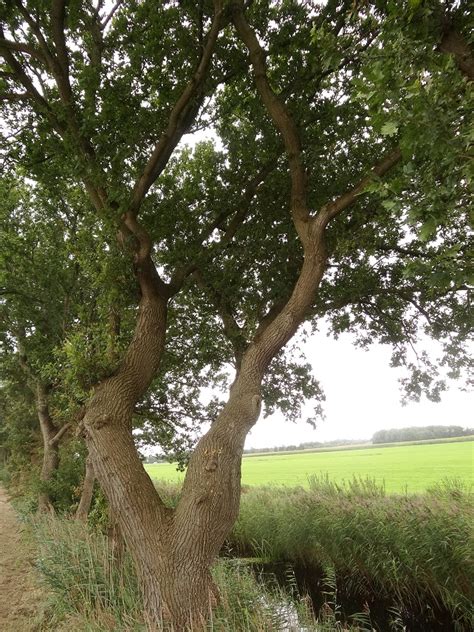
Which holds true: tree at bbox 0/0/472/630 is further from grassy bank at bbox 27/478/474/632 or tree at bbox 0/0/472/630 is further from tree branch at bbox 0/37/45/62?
grassy bank at bbox 27/478/474/632

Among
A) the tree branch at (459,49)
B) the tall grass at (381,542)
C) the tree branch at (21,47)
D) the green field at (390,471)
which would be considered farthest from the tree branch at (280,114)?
the green field at (390,471)

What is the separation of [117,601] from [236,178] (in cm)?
797

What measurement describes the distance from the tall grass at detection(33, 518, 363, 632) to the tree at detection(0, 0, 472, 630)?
0.52 metres

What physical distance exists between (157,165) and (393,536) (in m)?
9.11

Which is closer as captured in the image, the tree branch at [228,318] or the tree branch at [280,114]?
the tree branch at [280,114]

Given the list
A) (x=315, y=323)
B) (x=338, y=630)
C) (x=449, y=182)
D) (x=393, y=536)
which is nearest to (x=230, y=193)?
(x=315, y=323)

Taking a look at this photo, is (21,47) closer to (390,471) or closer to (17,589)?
(17,589)

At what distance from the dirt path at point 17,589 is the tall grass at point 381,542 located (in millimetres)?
5212

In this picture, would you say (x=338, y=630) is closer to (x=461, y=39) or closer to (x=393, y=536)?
(x=393, y=536)

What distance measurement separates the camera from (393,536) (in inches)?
355

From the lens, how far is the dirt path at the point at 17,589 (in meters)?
6.37

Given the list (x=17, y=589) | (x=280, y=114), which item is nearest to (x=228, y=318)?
(x=280, y=114)

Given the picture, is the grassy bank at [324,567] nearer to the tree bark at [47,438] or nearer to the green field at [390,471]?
the green field at [390,471]

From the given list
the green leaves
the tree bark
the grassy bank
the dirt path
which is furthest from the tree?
the tree bark
